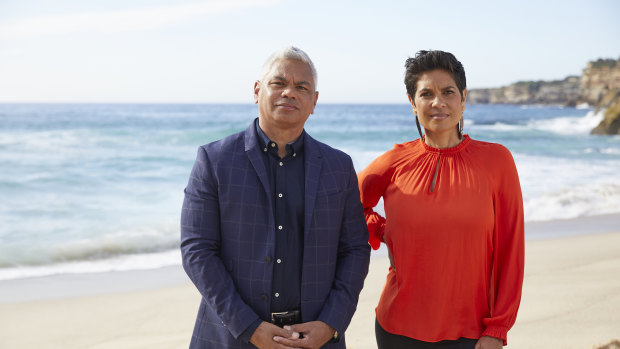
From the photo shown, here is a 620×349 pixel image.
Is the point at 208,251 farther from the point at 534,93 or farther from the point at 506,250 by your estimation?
the point at 534,93

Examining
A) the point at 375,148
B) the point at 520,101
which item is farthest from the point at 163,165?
the point at 520,101

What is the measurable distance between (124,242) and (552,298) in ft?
17.4

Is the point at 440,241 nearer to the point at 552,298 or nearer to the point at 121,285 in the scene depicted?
the point at 552,298

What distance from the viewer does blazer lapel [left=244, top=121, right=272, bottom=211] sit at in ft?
7.34

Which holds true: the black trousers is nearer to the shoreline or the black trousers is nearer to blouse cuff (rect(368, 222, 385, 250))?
blouse cuff (rect(368, 222, 385, 250))

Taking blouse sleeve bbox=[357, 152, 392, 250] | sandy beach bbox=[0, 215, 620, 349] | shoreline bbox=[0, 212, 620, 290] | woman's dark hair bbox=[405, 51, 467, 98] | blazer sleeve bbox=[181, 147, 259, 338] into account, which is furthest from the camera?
shoreline bbox=[0, 212, 620, 290]

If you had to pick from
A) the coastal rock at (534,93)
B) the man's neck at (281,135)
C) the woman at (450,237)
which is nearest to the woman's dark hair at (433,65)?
the woman at (450,237)

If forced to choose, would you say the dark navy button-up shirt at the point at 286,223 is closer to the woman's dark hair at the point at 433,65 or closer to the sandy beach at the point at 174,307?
the woman's dark hair at the point at 433,65

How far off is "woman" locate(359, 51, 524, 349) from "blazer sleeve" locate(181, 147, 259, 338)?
68cm

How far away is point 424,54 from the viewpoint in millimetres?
2461

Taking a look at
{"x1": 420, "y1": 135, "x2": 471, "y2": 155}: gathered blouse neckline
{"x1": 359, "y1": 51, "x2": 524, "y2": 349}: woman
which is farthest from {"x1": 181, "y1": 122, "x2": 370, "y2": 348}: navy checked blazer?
{"x1": 420, "y1": 135, "x2": 471, "y2": 155}: gathered blouse neckline

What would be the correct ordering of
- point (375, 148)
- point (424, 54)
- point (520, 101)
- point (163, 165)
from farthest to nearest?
point (520, 101) → point (375, 148) → point (163, 165) → point (424, 54)

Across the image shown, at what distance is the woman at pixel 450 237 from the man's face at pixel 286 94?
1.71 feet

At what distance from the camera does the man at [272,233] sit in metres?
2.19
